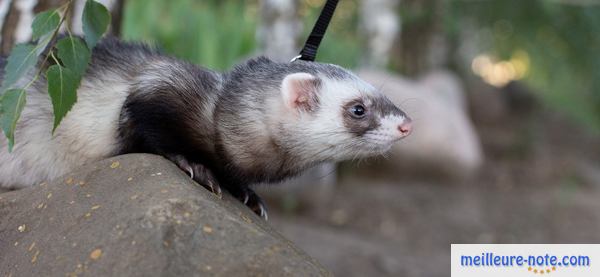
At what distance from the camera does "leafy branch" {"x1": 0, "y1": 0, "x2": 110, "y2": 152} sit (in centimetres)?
260

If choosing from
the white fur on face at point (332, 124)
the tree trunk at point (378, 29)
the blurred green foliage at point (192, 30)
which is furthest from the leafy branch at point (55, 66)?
the tree trunk at point (378, 29)

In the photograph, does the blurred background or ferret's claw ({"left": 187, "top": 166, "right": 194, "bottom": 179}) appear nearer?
ferret's claw ({"left": 187, "top": 166, "right": 194, "bottom": 179})

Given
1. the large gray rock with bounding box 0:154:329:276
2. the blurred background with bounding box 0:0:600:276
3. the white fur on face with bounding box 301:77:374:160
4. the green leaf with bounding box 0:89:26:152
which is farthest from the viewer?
the blurred background with bounding box 0:0:600:276

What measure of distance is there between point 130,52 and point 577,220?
19.2 ft

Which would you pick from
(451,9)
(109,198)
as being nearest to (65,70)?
(109,198)

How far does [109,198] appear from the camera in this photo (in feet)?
8.57

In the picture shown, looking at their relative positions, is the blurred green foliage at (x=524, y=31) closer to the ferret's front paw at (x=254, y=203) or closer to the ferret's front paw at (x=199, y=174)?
the ferret's front paw at (x=254, y=203)

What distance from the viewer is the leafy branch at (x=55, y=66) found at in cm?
260

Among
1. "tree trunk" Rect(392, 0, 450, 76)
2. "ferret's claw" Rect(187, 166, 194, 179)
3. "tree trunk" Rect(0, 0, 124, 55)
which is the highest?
"tree trunk" Rect(392, 0, 450, 76)

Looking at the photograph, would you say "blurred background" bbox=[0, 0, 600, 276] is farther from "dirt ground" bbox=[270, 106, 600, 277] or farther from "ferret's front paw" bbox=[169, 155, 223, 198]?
"ferret's front paw" bbox=[169, 155, 223, 198]

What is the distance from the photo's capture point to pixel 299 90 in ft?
9.75

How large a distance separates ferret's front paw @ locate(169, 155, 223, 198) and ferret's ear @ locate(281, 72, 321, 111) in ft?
1.31

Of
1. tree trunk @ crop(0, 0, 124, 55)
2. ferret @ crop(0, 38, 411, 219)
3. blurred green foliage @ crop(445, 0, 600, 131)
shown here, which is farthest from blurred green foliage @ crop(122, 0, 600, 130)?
ferret @ crop(0, 38, 411, 219)

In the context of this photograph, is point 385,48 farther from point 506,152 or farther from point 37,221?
point 37,221
